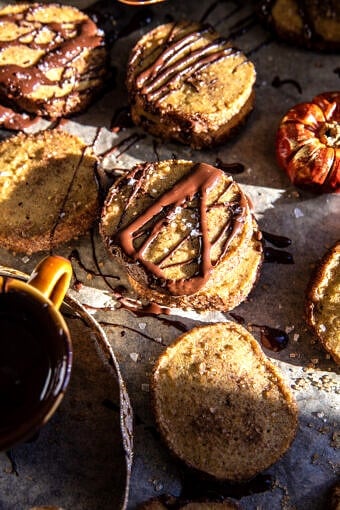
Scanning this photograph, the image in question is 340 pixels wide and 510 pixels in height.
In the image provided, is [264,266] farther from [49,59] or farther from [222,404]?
[49,59]

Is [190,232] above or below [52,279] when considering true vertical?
below

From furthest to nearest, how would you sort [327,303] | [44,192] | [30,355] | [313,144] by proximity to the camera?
[313,144]
[44,192]
[327,303]
[30,355]

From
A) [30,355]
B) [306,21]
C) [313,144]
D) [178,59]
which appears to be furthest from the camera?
[306,21]

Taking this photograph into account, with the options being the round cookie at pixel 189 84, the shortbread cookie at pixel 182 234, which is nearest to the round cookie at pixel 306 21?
the round cookie at pixel 189 84

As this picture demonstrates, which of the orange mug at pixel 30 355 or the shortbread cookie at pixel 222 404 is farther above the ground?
the orange mug at pixel 30 355

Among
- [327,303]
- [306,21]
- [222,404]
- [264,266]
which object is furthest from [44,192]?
[306,21]

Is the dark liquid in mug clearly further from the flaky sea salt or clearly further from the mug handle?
the flaky sea salt

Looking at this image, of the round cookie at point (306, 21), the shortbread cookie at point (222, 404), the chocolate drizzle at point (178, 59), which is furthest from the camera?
the round cookie at point (306, 21)

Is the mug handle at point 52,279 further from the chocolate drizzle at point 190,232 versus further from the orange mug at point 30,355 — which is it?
the chocolate drizzle at point 190,232
